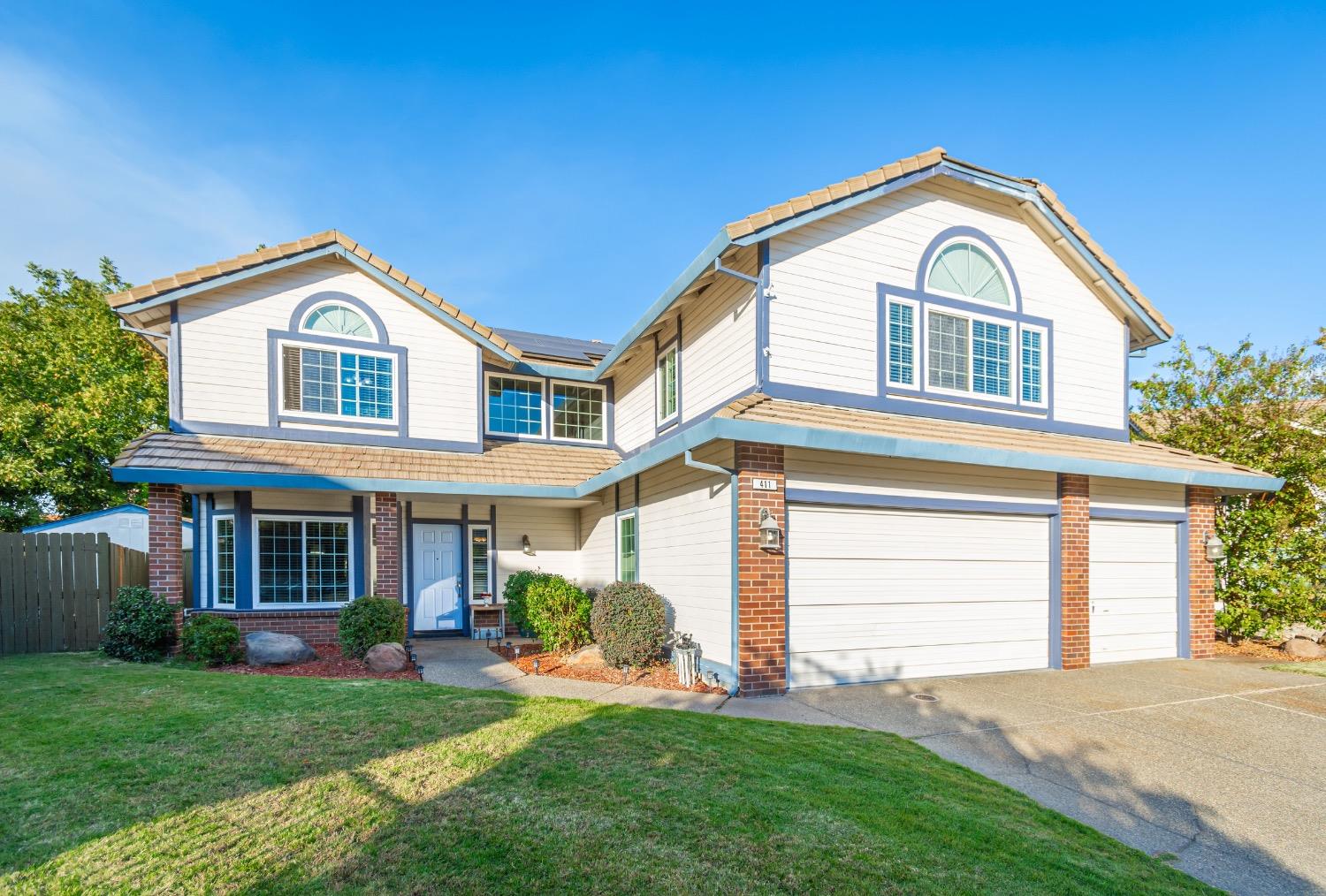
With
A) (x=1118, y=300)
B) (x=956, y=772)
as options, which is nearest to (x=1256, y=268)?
(x=1118, y=300)

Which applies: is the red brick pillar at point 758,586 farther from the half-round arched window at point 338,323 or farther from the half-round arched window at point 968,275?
the half-round arched window at point 338,323

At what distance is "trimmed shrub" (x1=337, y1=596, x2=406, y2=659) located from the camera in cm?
947

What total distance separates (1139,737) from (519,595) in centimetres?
911

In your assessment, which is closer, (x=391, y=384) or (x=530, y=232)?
(x=391, y=384)

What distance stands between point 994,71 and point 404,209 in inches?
521

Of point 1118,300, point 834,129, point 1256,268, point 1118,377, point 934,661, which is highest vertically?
point 834,129

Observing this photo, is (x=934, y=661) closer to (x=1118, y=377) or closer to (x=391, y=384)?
(x=1118, y=377)

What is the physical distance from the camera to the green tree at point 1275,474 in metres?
11.3

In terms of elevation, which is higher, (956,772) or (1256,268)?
(1256,268)

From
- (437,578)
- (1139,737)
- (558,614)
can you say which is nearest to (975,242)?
(1139,737)

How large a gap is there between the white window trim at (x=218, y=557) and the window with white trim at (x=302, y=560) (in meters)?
0.32

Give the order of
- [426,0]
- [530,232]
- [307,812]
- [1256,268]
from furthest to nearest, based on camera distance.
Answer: [530,232]
[1256,268]
[426,0]
[307,812]

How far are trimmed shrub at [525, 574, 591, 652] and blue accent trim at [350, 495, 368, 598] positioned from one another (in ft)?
10.1

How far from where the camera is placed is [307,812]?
384 centimetres
